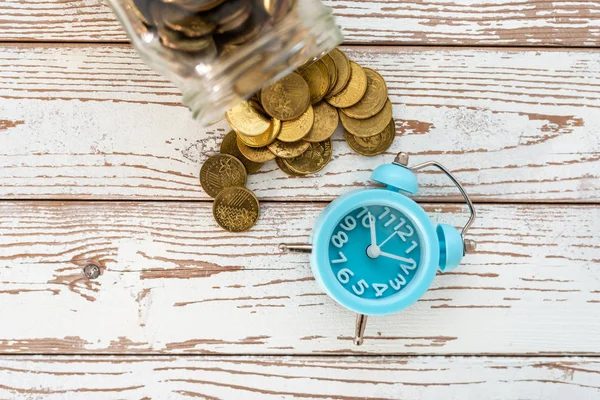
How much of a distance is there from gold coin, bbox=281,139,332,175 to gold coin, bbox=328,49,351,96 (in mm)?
67

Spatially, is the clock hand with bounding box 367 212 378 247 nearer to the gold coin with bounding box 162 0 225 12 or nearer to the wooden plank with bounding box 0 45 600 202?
the wooden plank with bounding box 0 45 600 202

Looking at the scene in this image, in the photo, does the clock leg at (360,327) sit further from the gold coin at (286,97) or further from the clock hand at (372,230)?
the gold coin at (286,97)

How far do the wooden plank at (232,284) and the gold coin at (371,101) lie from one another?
13 centimetres

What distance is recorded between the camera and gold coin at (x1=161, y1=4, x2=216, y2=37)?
53 centimetres

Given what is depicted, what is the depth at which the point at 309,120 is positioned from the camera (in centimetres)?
68

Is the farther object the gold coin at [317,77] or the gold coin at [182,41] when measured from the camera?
the gold coin at [317,77]

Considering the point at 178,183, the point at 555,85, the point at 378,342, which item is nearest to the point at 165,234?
the point at 178,183

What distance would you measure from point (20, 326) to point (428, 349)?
1.79 feet

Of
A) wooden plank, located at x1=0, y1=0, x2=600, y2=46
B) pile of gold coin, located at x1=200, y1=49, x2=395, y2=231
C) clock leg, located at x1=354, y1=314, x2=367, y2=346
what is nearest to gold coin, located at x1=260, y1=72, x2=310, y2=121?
pile of gold coin, located at x1=200, y1=49, x2=395, y2=231

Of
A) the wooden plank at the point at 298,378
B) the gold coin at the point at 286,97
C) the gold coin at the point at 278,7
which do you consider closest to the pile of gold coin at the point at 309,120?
the gold coin at the point at 286,97

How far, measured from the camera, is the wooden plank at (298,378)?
734 mm

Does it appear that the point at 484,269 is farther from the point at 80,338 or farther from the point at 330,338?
the point at 80,338

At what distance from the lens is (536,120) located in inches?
28.8

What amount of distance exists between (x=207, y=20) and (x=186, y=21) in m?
0.02
